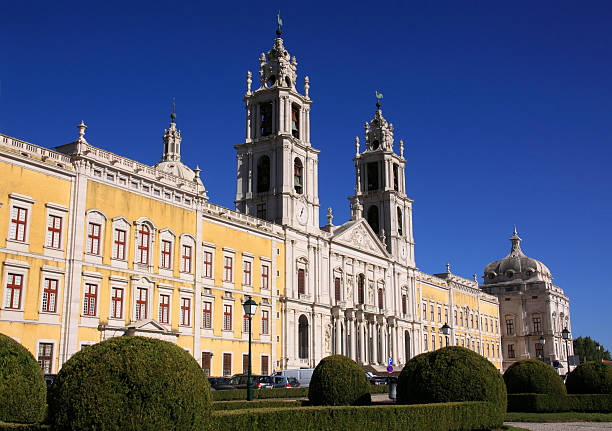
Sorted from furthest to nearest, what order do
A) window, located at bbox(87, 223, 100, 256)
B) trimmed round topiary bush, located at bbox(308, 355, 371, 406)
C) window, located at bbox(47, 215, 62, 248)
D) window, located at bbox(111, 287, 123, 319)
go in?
window, located at bbox(111, 287, 123, 319), window, located at bbox(87, 223, 100, 256), window, located at bbox(47, 215, 62, 248), trimmed round topiary bush, located at bbox(308, 355, 371, 406)

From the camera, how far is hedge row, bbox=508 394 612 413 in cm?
2803

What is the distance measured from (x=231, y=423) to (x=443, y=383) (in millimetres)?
9548

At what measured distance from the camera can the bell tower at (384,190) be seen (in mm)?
69062

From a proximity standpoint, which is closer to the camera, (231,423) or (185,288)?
(231,423)

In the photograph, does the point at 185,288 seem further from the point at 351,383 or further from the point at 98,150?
the point at 351,383

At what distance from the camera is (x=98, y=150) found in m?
37.2

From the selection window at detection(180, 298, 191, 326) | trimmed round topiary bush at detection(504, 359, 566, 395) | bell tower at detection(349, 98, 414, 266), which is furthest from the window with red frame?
bell tower at detection(349, 98, 414, 266)

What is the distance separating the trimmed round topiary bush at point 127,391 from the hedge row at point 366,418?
3.77ft

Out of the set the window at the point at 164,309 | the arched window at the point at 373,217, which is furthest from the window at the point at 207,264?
the arched window at the point at 373,217

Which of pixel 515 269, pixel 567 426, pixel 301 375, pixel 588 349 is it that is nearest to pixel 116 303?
pixel 301 375

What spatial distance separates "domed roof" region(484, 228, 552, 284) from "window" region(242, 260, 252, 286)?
5833 cm

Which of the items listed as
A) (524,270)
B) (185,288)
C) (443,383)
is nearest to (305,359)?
(185,288)

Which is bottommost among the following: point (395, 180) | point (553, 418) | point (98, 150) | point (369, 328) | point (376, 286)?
point (553, 418)

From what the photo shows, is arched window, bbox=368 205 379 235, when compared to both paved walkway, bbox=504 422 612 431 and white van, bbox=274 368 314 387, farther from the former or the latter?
paved walkway, bbox=504 422 612 431
